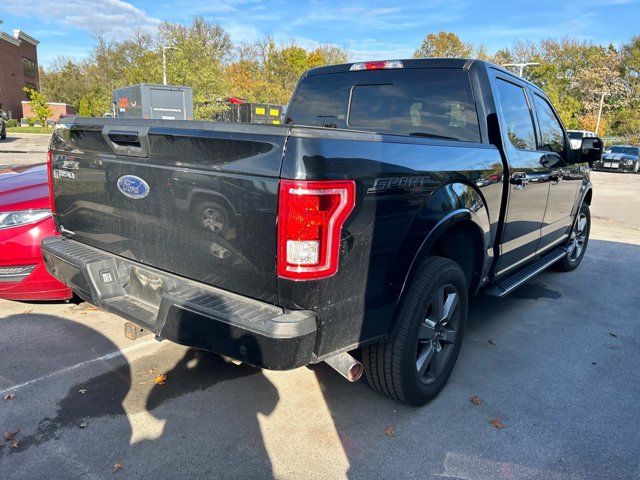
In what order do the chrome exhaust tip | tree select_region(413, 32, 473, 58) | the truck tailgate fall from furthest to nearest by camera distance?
tree select_region(413, 32, 473, 58)
the chrome exhaust tip
the truck tailgate

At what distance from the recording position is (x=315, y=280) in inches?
83.0

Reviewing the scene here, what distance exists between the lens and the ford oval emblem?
8.57 ft

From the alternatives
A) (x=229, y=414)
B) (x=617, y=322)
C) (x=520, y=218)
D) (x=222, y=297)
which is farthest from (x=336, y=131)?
(x=617, y=322)

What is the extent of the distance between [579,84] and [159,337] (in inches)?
2451

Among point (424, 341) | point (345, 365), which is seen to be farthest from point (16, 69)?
point (345, 365)

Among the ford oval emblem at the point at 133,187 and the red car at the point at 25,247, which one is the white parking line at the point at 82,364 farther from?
the ford oval emblem at the point at 133,187

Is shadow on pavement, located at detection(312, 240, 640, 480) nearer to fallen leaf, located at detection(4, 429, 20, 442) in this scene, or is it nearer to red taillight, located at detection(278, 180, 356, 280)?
red taillight, located at detection(278, 180, 356, 280)

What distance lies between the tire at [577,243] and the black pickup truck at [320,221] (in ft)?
8.25

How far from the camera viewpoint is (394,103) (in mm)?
3863

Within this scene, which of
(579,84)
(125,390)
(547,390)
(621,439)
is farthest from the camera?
→ (579,84)

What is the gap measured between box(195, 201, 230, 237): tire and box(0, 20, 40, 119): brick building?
61.9 metres

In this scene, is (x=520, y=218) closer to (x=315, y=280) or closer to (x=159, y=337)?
(x=315, y=280)

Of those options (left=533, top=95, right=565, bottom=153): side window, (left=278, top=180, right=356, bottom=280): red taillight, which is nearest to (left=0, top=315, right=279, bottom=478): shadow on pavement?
(left=278, top=180, right=356, bottom=280): red taillight

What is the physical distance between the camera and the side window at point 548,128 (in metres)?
4.52
